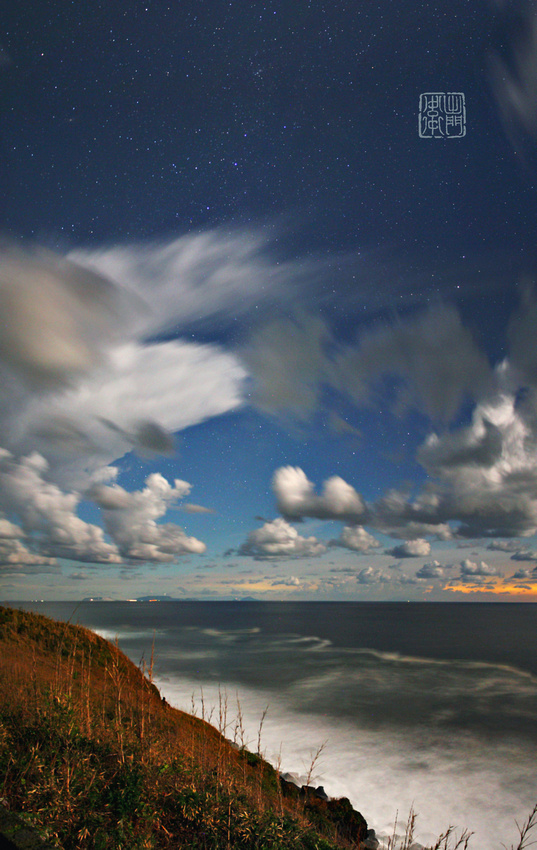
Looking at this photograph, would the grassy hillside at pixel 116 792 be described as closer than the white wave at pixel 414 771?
Yes

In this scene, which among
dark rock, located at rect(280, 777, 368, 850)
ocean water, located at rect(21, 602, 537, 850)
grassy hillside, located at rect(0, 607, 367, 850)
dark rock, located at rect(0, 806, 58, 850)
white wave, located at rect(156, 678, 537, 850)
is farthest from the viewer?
ocean water, located at rect(21, 602, 537, 850)

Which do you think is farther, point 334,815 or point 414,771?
point 414,771

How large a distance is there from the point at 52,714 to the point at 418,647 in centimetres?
7657

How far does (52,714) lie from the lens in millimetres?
7578

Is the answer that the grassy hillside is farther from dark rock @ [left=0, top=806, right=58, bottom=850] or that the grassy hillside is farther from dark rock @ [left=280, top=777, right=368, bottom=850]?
dark rock @ [left=280, top=777, right=368, bottom=850]

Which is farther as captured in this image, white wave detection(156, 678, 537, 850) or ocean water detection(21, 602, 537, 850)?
ocean water detection(21, 602, 537, 850)

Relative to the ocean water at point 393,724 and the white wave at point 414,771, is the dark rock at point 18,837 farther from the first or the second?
the white wave at point 414,771

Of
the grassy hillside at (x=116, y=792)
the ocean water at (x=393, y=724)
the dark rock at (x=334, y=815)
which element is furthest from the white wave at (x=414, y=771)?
the grassy hillside at (x=116, y=792)

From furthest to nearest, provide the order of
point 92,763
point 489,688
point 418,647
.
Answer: point 418,647 < point 489,688 < point 92,763

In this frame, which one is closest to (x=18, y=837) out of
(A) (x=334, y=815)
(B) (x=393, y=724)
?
(A) (x=334, y=815)

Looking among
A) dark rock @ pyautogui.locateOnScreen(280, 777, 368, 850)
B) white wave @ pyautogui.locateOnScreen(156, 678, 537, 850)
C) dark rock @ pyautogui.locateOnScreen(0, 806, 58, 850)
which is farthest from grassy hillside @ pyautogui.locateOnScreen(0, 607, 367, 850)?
dark rock @ pyautogui.locateOnScreen(280, 777, 368, 850)

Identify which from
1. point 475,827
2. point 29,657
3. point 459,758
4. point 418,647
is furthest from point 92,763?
point 418,647

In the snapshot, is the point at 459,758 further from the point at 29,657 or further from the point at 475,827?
the point at 29,657

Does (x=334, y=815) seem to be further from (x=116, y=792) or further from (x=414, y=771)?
(x=116, y=792)
